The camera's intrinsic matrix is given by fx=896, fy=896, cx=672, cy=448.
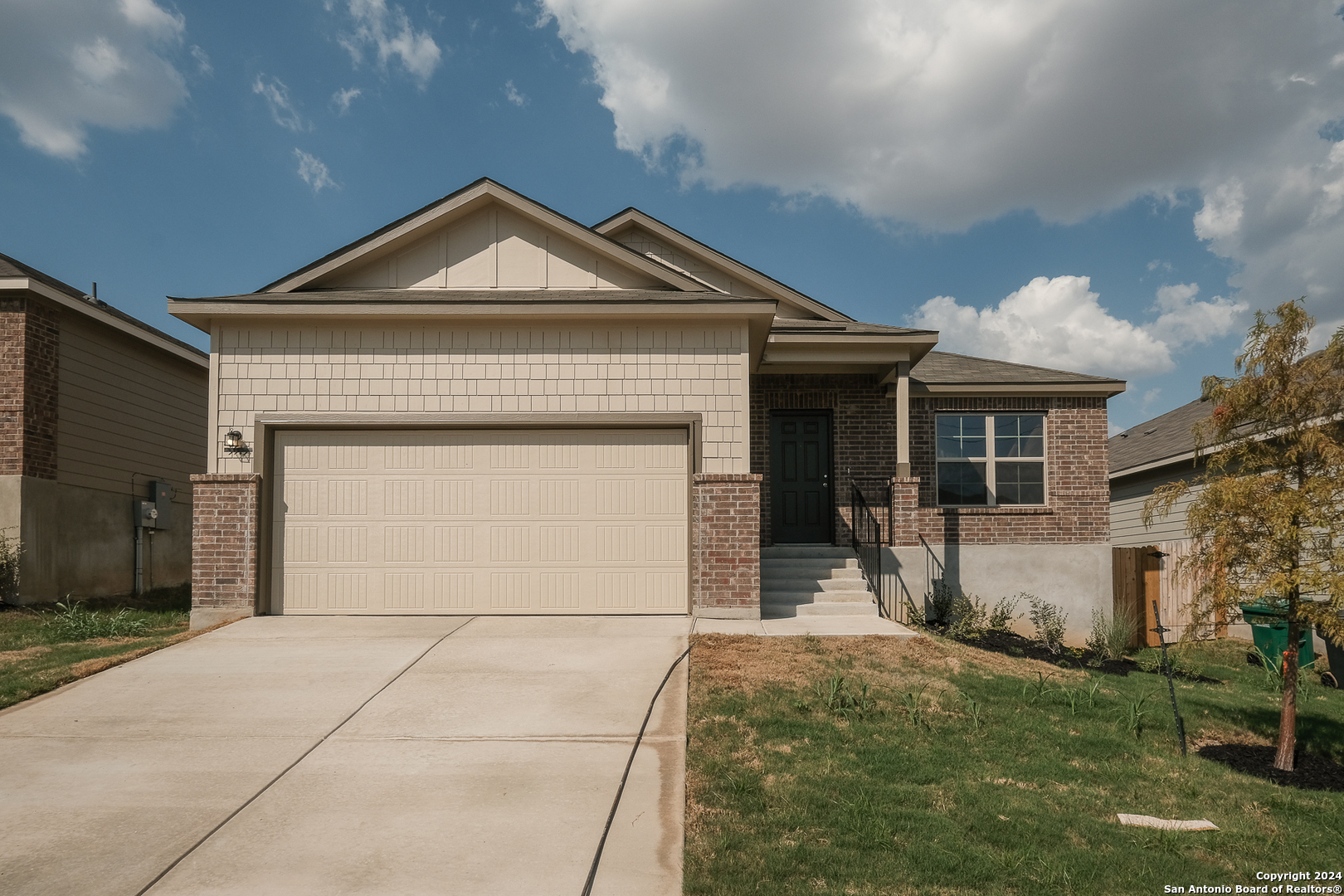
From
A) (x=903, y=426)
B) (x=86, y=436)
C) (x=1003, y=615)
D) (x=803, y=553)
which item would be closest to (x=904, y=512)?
(x=903, y=426)

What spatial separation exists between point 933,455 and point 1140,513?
21.6 ft

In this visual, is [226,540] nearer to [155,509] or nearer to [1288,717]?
[155,509]

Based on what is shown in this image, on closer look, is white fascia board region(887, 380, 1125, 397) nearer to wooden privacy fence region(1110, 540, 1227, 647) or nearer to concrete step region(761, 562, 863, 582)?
wooden privacy fence region(1110, 540, 1227, 647)

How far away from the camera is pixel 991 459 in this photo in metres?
14.6

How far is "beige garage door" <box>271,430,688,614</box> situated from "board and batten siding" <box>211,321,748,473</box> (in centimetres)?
37

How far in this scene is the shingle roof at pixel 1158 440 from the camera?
17.6 metres

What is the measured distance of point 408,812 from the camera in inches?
196

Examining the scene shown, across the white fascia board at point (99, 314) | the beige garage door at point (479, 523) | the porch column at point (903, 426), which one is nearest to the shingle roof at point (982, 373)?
the porch column at point (903, 426)

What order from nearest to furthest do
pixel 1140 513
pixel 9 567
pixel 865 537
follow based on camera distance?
pixel 9 567, pixel 865 537, pixel 1140 513

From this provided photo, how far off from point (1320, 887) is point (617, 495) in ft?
24.7

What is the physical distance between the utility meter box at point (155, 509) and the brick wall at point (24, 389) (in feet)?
8.76

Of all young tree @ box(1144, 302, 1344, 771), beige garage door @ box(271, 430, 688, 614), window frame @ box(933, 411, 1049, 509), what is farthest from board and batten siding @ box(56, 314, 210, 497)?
young tree @ box(1144, 302, 1344, 771)

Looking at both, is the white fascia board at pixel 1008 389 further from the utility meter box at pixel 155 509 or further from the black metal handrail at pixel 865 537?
the utility meter box at pixel 155 509

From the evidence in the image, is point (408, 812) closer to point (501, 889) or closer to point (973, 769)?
point (501, 889)
